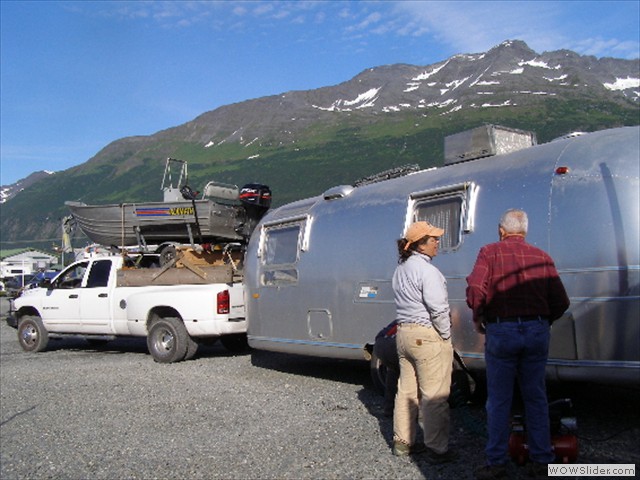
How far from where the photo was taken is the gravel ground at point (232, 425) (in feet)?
17.0

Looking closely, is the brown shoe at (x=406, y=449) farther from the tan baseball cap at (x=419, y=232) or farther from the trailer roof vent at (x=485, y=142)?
the trailer roof vent at (x=485, y=142)

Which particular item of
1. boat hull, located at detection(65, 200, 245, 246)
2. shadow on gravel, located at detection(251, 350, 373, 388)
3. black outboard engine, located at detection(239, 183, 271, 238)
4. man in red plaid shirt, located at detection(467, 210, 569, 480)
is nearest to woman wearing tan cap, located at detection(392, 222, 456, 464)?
man in red plaid shirt, located at detection(467, 210, 569, 480)

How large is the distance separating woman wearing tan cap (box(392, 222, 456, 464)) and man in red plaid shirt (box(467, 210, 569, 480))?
0.50 metres

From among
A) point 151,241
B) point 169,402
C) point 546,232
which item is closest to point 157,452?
→ point 169,402

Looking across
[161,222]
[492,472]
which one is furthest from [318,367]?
[161,222]

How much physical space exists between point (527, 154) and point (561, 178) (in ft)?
2.13

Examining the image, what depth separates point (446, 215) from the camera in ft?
21.7

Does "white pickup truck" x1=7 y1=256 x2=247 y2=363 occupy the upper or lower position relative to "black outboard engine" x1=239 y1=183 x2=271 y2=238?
lower

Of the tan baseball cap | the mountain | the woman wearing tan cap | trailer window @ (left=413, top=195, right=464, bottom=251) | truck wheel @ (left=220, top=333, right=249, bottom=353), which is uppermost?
the mountain

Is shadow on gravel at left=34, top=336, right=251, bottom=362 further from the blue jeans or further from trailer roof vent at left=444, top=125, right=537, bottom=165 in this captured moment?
the blue jeans

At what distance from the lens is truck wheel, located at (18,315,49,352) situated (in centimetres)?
1298

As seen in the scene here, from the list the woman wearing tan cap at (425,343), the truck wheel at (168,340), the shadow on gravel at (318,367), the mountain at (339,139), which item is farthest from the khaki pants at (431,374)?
the mountain at (339,139)

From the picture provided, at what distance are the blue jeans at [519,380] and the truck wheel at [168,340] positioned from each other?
6908 millimetres

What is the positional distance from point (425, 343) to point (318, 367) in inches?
197
